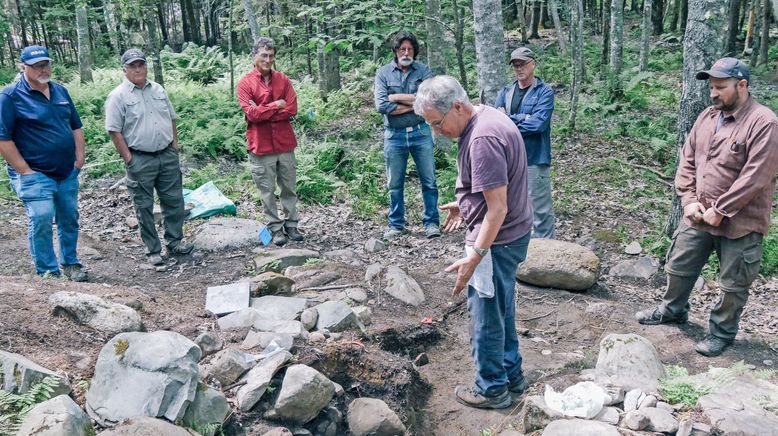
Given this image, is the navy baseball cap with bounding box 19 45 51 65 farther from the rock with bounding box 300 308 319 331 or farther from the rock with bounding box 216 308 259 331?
the rock with bounding box 300 308 319 331

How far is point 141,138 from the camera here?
7020mm

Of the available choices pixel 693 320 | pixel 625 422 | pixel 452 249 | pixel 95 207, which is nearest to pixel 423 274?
pixel 452 249

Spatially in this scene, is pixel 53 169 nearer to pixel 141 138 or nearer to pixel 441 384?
pixel 141 138

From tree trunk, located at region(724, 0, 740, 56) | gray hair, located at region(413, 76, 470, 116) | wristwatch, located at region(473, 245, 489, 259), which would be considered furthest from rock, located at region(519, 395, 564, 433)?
tree trunk, located at region(724, 0, 740, 56)

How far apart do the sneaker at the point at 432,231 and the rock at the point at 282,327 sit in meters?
3.38

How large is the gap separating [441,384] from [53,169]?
14.7 ft

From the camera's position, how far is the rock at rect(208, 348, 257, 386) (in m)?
4.30

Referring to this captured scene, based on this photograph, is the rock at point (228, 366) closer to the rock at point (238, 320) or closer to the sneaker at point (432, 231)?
the rock at point (238, 320)

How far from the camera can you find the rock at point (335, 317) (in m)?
5.34

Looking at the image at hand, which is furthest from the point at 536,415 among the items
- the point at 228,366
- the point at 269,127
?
the point at 269,127

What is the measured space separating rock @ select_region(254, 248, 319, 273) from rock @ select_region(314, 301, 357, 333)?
1683mm

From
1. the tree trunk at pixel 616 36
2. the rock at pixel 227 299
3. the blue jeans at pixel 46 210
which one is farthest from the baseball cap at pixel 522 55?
the tree trunk at pixel 616 36

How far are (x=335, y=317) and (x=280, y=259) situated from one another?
1.95 m

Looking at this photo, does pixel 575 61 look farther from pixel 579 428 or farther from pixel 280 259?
pixel 579 428
